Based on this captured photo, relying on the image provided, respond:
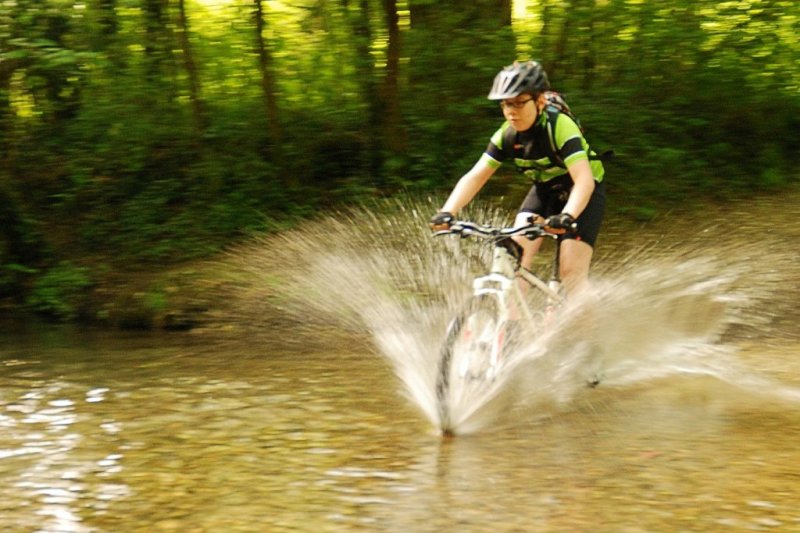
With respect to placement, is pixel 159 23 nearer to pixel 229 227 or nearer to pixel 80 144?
pixel 80 144

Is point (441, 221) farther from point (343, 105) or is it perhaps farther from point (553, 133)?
point (343, 105)

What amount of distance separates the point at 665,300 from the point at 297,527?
5.76 meters

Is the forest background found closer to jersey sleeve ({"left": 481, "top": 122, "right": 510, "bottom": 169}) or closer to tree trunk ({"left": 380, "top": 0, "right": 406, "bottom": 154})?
tree trunk ({"left": 380, "top": 0, "right": 406, "bottom": 154})

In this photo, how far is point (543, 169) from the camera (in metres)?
6.59

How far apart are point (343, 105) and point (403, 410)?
721cm

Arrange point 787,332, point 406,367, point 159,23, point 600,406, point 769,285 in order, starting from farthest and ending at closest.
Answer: point 159,23 → point 769,285 → point 787,332 → point 406,367 → point 600,406

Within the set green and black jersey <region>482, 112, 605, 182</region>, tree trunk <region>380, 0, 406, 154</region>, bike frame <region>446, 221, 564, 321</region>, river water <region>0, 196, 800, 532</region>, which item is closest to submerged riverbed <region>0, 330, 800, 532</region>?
river water <region>0, 196, 800, 532</region>

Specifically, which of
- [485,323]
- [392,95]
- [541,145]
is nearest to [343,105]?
[392,95]

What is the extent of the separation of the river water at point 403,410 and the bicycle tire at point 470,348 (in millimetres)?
242

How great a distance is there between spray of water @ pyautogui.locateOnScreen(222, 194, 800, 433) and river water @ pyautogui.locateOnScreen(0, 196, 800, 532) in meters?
0.03

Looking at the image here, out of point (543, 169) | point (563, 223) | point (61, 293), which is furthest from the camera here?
point (61, 293)

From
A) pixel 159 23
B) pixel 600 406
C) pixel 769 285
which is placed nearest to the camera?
pixel 600 406

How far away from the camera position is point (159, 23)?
41.9ft

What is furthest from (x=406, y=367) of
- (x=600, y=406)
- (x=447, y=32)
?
(x=447, y=32)
